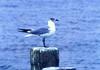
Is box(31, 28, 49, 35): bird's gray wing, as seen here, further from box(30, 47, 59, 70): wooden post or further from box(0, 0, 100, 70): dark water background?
box(0, 0, 100, 70): dark water background

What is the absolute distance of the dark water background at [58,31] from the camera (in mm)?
19156

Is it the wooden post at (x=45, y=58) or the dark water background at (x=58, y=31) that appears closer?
the wooden post at (x=45, y=58)

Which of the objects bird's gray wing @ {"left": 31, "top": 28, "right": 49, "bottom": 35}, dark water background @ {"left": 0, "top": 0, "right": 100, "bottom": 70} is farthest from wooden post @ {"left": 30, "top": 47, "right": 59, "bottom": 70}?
dark water background @ {"left": 0, "top": 0, "right": 100, "bottom": 70}

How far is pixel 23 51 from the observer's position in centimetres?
2044

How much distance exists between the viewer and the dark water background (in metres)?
19.2

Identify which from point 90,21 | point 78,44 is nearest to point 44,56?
point 78,44

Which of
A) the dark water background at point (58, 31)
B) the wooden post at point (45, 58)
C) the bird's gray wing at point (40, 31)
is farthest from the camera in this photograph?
the dark water background at point (58, 31)

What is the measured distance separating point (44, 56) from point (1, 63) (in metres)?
8.47

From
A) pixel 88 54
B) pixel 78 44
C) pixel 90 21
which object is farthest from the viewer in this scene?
pixel 90 21

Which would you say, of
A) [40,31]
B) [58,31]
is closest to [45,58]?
[40,31]

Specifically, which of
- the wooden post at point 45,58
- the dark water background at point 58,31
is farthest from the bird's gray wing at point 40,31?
the dark water background at point 58,31

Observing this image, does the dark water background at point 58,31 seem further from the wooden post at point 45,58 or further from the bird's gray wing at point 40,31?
the wooden post at point 45,58

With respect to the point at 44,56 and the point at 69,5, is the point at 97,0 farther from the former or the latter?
the point at 44,56

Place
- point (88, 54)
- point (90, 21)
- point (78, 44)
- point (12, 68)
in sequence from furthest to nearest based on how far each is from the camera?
point (90, 21), point (78, 44), point (88, 54), point (12, 68)
